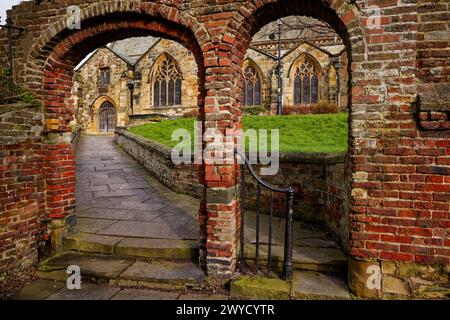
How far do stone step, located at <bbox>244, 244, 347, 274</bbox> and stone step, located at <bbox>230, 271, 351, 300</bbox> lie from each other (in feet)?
0.41

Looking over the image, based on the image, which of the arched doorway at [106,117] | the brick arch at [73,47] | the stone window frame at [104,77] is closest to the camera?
the brick arch at [73,47]

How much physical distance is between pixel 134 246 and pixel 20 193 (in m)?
1.76

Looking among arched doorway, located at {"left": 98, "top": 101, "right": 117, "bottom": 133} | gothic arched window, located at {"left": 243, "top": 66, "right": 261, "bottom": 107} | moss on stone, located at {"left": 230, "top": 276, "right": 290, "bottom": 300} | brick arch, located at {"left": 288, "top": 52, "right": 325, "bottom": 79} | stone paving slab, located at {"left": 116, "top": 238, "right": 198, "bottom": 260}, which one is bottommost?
moss on stone, located at {"left": 230, "top": 276, "right": 290, "bottom": 300}

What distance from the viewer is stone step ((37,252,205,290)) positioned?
3662 mm

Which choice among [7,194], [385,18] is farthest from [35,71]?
[385,18]

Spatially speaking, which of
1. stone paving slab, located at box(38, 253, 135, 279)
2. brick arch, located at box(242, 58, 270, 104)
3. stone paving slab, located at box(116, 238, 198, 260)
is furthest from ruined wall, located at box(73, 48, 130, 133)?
stone paving slab, located at box(116, 238, 198, 260)

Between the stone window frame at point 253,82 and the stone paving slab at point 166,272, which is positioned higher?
the stone window frame at point 253,82

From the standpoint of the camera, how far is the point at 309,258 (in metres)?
3.81

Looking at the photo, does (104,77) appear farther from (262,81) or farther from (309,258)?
(309,258)

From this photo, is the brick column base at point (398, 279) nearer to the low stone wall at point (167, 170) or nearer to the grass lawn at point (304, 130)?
the low stone wall at point (167, 170)

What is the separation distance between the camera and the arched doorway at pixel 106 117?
27609 mm

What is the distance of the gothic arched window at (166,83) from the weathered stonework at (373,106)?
68.8 ft

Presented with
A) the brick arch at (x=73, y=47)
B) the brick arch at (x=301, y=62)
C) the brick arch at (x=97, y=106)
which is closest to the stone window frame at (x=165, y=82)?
the brick arch at (x=97, y=106)

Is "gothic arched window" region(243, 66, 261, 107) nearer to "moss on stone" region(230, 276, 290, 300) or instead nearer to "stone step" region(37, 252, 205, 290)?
"stone step" region(37, 252, 205, 290)
